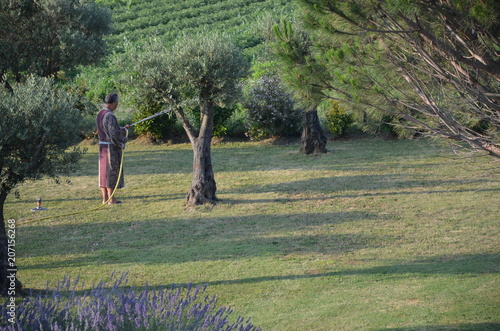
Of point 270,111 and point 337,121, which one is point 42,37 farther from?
point 337,121

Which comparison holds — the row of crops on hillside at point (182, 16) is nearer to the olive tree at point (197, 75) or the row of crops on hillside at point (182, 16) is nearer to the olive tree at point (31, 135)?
the olive tree at point (197, 75)

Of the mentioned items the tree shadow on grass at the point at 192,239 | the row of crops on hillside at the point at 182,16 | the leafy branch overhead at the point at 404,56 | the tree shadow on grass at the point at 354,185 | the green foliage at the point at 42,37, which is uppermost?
the row of crops on hillside at the point at 182,16

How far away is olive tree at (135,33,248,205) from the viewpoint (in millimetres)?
11555

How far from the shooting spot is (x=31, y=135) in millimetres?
7387

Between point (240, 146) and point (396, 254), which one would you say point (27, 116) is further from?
point (240, 146)

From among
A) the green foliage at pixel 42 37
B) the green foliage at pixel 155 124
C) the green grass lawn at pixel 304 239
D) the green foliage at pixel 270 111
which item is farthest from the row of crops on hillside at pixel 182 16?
the green grass lawn at pixel 304 239

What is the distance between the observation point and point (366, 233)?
1001cm

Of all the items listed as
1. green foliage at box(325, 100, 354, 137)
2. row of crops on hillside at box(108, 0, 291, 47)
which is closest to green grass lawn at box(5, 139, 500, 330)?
green foliage at box(325, 100, 354, 137)

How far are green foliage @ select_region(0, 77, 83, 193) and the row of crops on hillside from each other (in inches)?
1031

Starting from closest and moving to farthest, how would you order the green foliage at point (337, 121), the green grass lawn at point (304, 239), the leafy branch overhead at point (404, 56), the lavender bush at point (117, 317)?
1. the lavender bush at point (117, 317)
2. the leafy branch overhead at point (404, 56)
3. the green grass lawn at point (304, 239)
4. the green foliage at point (337, 121)

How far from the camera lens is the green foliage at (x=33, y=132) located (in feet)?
23.6

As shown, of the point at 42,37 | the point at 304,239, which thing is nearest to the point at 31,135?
the point at 304,239

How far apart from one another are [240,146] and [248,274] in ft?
35.4

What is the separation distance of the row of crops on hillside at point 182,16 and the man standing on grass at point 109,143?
74.4 feet
